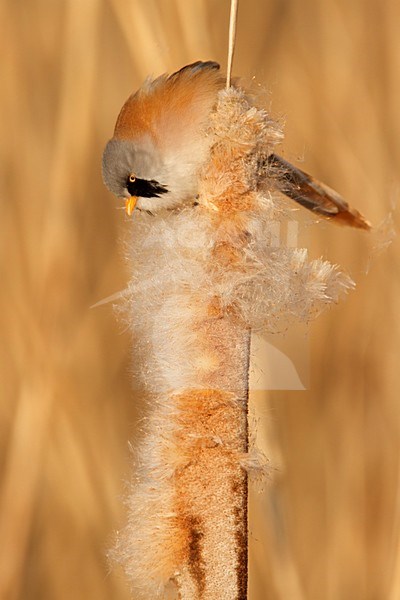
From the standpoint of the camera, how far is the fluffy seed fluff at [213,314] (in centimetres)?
66

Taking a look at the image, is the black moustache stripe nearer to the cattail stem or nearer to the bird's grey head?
the bird's grey head

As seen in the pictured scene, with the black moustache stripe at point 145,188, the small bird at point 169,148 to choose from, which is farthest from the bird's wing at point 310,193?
the black moustache stripe at point 145,188

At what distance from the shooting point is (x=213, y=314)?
0.68 meters

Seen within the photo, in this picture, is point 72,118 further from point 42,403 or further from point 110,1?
point 42,403

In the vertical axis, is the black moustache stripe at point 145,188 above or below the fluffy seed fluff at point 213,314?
above

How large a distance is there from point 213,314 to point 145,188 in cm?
14

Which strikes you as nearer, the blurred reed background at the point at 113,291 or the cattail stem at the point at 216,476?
the cattail stem at the point at 216,476

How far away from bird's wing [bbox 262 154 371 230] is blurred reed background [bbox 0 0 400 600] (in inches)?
1.2

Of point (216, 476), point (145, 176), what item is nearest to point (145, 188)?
point (145, 176)

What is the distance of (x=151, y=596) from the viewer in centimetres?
83

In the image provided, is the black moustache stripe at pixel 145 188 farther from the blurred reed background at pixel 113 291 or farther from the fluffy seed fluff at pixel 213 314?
the blurred reed background at pixel 113 291

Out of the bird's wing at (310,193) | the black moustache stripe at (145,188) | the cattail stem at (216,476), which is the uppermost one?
the bird's wing at (310,193)

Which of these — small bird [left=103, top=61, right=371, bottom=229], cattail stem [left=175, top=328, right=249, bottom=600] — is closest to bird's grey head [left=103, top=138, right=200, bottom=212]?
small bird [left=103, top=61, right=371, bottom=229]

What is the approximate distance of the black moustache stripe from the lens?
28.6 inches
